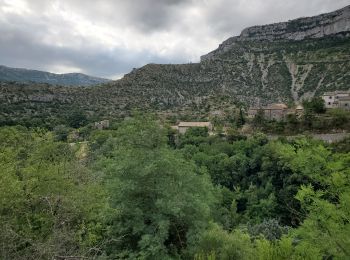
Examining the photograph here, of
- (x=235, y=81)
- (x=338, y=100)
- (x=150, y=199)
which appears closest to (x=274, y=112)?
(x=338, y=100)

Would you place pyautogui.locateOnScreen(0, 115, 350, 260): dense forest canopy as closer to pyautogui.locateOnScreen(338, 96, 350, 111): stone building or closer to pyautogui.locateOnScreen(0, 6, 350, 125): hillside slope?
pyautogui.locateOnScreen(338, 96, 350, 111): stone building

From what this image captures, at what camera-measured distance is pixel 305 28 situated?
14638 centimetres

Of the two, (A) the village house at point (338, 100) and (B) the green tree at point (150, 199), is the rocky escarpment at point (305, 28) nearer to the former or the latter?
(A) the village house at point (338, 100)

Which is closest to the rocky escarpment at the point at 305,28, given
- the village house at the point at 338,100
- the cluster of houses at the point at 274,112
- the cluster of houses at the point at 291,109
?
the village house at the point at 338,100

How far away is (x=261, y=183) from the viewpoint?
41.3 metres

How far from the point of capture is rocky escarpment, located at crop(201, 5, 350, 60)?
137 m

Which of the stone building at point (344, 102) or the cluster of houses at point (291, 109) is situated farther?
the stone building at point (344, 102)

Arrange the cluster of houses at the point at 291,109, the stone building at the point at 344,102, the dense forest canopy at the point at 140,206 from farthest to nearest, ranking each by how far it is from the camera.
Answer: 1. the stone building at the point at 344,102
2. the cluster of houses at the point at 291,109
3. the dense forest canopy at the point at 140,206

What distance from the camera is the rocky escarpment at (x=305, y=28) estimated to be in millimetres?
137012

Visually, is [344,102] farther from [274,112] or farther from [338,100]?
[274,112]

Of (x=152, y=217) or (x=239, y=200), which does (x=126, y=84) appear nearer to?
(x=239, y=200)

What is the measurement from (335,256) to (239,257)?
8.11 m

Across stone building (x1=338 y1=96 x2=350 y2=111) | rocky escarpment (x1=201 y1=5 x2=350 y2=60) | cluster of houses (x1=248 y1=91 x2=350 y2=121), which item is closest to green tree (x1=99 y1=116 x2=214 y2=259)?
cluster of houses (x1=248 y1=91 x2=350 y2=121)

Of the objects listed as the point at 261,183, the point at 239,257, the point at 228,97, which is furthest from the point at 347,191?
the point at 228,97
